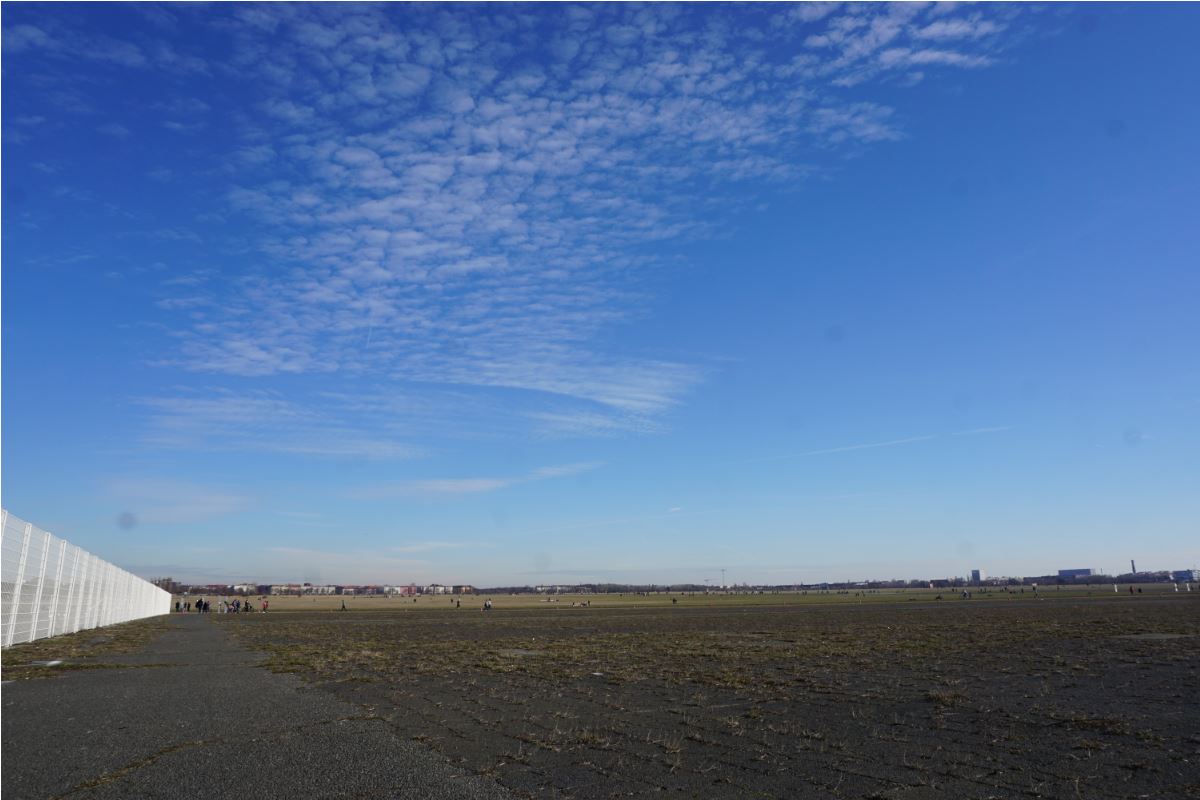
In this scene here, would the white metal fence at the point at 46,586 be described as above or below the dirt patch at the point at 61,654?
above

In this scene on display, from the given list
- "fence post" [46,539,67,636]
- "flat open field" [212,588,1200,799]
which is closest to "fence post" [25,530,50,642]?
"fence post" [46,539,67,636]

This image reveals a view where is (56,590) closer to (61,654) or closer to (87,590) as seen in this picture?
(61,654)

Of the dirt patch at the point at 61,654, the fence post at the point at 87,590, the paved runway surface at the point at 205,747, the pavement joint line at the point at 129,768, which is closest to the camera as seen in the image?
the pavement joint line at the point at 129,768

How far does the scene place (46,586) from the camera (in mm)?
25000

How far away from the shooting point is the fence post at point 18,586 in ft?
67.8

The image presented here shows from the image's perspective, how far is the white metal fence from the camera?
20094 mm

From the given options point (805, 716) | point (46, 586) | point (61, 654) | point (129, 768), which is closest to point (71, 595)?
point (46, 586)

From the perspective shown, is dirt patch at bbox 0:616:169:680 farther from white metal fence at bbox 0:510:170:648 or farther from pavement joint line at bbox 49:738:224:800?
pavement joint line at bbox 49:738:224:800

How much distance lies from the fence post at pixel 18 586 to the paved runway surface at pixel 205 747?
22.8 feet

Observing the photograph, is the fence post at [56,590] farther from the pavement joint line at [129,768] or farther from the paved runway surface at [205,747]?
the pavement joint line at [129,768]

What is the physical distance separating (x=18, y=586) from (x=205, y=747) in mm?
16269

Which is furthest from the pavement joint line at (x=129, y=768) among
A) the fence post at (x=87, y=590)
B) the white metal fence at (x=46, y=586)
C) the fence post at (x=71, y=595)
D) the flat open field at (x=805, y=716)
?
the fence post at (x=87, y=590)

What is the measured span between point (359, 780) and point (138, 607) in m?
58.7

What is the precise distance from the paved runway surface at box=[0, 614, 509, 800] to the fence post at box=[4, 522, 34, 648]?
22.8 feet
